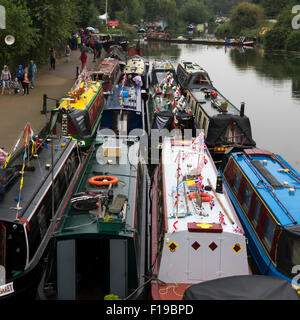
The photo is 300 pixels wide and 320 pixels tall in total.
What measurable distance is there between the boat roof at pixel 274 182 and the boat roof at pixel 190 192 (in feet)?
2.92

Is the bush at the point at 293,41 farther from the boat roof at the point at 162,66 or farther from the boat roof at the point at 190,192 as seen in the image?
the boat roof at the point at 190,192

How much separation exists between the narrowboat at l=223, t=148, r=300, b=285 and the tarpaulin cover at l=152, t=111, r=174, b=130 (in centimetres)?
447

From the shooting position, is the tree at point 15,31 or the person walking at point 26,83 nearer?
the tree at point 15,31

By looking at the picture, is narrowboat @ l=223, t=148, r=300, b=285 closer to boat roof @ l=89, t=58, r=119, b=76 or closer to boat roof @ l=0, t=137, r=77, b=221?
boat roof @ l=0, t=137, r=77, b=221

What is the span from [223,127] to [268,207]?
7.47 meters

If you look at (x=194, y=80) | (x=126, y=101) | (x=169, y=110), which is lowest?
(x=169, y=110)

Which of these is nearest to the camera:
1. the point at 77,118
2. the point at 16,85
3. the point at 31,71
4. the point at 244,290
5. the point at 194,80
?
the point at 244,290

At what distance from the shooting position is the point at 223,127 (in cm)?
1645

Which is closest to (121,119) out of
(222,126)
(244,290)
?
(222,126)

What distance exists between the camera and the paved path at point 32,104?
17922 millimetres

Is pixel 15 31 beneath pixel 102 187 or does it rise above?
above

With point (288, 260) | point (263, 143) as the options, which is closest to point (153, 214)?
point (288, 260)

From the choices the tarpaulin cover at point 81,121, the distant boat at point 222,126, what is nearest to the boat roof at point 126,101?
the tarpaulin cover at point 81,121

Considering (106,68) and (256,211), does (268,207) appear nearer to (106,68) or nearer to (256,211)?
(256,211)
